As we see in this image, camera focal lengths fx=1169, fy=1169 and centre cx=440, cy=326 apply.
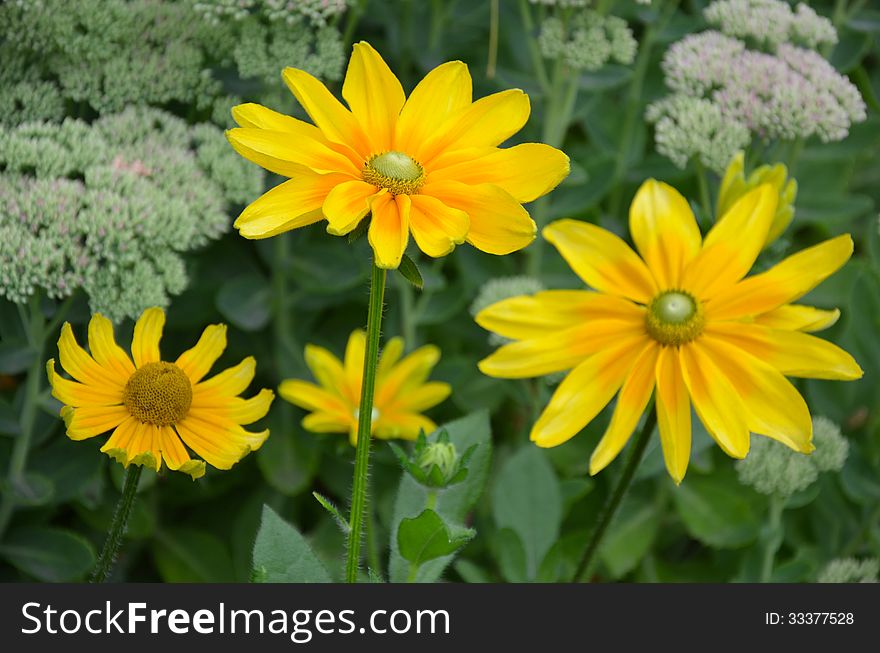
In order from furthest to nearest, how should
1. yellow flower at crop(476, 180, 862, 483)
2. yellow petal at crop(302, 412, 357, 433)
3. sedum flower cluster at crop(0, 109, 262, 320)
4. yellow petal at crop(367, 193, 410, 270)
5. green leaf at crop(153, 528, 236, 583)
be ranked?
green leaf at crop(153, 528, 236, 583)
yellow petal at crop(302, 412, 357, 433)
sedum flower cluster at crop(0, 109, 262, 320)
yellow flower at crop(476, 180, 862, 483)
yellow petal at crop(367, 193, 410, 270)

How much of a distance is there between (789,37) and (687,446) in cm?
70

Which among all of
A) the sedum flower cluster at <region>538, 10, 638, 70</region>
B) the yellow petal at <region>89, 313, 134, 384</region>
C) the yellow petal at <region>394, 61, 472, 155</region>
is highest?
the sedum flower cluster at <region>538, 10, 638, 70</region>

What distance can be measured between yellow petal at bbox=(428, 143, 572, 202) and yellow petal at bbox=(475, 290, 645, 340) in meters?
0.08

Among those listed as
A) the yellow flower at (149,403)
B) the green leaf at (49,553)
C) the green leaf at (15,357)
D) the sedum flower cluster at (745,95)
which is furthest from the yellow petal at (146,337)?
the sedum flower cluster at (745,95)

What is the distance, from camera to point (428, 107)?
0.86 meters

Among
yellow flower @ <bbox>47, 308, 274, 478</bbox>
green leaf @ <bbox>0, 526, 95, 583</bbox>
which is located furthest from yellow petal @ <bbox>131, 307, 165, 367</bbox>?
green leaf @ <bbox>0, 526, 95, 583</bbox>

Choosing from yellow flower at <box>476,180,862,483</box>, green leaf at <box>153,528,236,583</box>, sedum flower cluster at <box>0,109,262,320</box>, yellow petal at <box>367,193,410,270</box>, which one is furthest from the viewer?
green leaf at <box>153,528,236,583</box>

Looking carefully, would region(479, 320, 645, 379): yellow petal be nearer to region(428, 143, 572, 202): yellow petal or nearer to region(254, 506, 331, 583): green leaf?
region(428, 143, 572, 202): yellow petal

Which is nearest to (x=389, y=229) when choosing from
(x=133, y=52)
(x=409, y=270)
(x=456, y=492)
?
(x=409, y=270)

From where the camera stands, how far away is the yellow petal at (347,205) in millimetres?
734

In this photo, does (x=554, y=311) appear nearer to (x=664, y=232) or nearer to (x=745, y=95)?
(x=664, y=232)

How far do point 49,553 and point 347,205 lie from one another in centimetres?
63

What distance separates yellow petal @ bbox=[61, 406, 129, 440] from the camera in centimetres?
85

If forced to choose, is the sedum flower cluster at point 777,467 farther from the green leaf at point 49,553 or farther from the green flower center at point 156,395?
the green leaf at point 49,553
